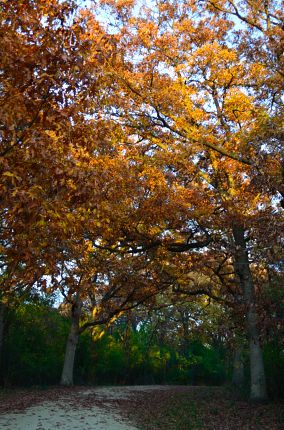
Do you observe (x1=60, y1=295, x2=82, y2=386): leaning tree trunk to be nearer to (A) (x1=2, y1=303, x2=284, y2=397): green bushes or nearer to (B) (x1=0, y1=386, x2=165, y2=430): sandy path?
(A) (x1=2, y1=303, x2=284, y2=397): green bushes

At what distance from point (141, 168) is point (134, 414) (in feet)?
24.9

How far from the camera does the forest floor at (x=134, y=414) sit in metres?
10.3

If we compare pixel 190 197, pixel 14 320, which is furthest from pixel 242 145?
pixel 14 320

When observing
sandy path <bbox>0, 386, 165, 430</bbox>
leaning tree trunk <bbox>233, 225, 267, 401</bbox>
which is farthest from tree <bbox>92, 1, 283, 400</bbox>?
sandy path <bbox>0, 386, 165, 430</bbox>

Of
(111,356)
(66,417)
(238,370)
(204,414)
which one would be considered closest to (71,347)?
(111,356)

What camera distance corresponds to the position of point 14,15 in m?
5.59

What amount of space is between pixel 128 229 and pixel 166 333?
21.6 m

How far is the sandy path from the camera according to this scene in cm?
980

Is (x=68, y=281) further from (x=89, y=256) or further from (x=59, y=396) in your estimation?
(x=59, y=396)

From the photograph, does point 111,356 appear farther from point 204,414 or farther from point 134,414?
point 204,414

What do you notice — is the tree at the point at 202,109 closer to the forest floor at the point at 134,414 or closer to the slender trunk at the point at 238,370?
the forest floor at the point at 134,414

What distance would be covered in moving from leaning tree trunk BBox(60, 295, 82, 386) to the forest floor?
573 centimetres

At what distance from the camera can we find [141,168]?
14.2 metres

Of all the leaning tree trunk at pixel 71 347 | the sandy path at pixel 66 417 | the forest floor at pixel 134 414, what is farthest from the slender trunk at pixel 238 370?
the sandy path at pixel 66 417
